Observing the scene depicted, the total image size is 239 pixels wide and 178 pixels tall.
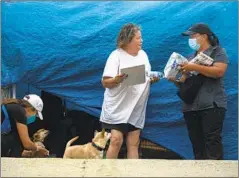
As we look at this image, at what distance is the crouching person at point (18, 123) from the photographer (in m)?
4.93

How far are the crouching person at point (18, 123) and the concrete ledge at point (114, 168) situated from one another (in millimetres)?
720

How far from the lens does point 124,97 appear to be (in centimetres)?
506

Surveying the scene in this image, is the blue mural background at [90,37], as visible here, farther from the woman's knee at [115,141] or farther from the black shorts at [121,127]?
the woman's knee at [115,141]

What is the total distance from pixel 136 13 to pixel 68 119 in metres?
1.32

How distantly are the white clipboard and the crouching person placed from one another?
0.94 m

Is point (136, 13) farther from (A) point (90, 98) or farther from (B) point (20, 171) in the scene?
(B) point (20, 171)

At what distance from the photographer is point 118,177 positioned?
3.90 metres

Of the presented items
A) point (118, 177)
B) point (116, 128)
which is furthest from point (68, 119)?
point (118, 177)

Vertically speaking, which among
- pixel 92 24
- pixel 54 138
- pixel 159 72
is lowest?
pixel 54 138

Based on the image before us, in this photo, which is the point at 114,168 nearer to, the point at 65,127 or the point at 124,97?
the point at 124,97

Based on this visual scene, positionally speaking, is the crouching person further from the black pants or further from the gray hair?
the black pants

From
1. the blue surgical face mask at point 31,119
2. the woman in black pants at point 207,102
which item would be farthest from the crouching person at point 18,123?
the woman in black pants at point 207,102

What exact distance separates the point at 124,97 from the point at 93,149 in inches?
23.2

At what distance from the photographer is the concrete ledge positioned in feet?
13.0
